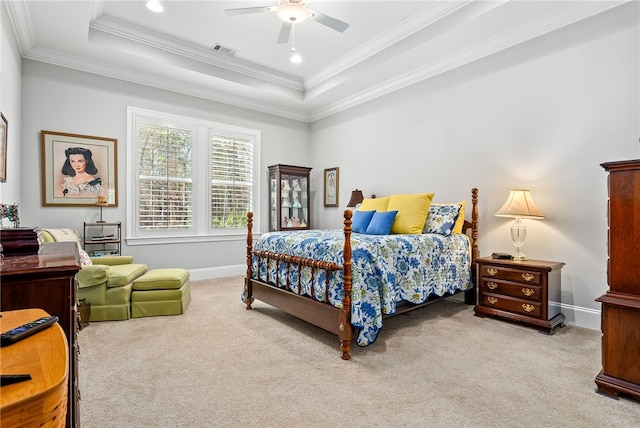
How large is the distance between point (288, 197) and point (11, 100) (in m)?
3.75

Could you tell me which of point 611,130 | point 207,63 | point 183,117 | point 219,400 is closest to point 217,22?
point 207,63

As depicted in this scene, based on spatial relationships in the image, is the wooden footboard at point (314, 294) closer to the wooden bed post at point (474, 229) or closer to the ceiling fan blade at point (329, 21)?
the wooden bed post at point (474, 229)

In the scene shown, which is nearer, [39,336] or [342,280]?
[39,336]

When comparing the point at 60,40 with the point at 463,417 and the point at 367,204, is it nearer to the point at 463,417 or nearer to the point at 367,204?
the point at 367,204

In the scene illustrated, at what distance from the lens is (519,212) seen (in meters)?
3.29

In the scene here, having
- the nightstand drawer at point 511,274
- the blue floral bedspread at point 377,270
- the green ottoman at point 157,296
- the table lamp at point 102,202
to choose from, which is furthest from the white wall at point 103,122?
the nightstand drawer at point 511,274

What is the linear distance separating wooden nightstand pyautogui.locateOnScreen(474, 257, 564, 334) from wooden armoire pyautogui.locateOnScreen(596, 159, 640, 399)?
3.42ft

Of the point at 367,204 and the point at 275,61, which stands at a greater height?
the point at 275,61

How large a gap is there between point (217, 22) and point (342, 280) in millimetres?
3322

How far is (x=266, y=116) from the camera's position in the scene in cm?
605

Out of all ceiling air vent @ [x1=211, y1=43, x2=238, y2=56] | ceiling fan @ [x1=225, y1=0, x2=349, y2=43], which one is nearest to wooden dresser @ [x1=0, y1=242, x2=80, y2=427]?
ceiling fan @ [x1=225, y1=0, x2=349, y2=43]

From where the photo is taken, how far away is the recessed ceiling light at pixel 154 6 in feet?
11.2

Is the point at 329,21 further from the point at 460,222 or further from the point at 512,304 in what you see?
the point at 512,304

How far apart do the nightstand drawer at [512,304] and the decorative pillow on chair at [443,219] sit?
772 mm
